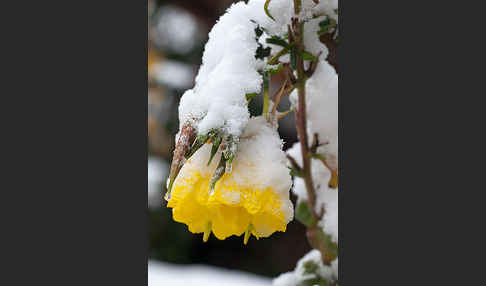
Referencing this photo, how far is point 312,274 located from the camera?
0.74m

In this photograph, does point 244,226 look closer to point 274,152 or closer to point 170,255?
point 274,152

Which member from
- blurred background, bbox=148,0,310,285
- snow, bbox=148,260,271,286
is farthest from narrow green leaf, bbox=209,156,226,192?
blurred background, bbox=148,0,310,285

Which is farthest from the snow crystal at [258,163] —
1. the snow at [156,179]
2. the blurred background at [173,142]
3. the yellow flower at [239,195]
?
the snow at [156,179]

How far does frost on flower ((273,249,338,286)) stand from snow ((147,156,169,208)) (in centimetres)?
184

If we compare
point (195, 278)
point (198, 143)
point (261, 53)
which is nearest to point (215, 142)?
point (198, 143)

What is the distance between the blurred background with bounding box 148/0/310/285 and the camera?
8.61 feet

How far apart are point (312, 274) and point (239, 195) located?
1.14ft

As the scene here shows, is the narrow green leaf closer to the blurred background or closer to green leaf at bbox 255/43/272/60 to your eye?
green leaf at bbox 255/43/272/60

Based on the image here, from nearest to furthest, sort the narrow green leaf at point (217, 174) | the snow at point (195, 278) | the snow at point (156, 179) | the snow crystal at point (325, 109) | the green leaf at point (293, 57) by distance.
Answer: the narrow green leaf at point (217, 174) → the green leaf at point (293, 57) → the snow crystal at point (325, 109) → the snow at point (195, 278) → the snow at point (156, 179)

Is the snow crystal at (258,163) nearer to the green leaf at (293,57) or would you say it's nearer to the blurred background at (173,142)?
the green leaf at (293,57)

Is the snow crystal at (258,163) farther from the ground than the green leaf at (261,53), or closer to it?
closer to it

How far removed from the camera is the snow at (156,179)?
2564mm
